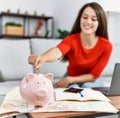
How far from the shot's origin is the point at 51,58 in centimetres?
113

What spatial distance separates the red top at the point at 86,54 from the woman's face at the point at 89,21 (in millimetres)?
103

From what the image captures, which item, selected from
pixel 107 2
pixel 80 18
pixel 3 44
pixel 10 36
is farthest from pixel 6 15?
pixel 80 18

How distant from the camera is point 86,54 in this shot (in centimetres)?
134

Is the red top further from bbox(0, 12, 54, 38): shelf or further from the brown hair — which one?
bbox(0, 12, 54, 38): shelf

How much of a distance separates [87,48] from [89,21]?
181mm

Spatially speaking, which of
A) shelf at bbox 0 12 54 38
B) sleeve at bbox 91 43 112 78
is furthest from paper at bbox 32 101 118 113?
shelf at bbox 0 12 54 38

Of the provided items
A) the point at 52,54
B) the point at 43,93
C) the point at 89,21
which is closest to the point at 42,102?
the point at 43,93

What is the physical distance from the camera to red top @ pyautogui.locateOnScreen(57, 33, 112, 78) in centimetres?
130

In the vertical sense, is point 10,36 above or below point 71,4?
below

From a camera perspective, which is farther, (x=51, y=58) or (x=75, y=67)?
(x=75, y=67)

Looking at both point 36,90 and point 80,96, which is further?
point 80,96

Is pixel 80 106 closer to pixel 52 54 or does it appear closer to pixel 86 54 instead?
pixel 52 54

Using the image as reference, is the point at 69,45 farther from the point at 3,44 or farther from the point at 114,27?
the point at 114,27

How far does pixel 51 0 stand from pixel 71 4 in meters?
0.89
